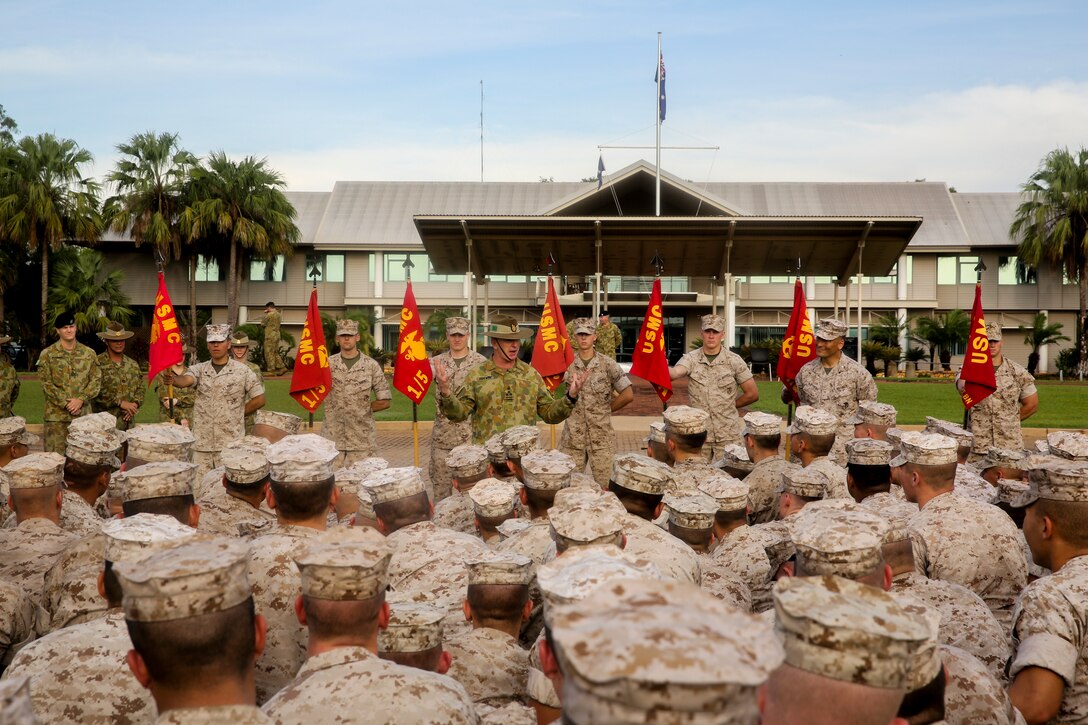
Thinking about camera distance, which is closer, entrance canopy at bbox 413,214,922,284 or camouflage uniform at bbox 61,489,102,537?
camouflage uniform at bbox 61,489,102,537

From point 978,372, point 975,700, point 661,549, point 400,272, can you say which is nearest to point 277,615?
point 661,549

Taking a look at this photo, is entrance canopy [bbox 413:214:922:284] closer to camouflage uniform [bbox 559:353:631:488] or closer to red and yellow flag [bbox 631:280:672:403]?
red and yellow flag [bbox 631:280:672:403]

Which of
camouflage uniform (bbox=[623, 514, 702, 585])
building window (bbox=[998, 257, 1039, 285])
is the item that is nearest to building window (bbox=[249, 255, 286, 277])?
building window (bbox=[998, 257, 1039, 285])

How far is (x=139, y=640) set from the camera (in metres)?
2.23

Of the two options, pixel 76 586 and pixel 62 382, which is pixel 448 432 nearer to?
pixel 62 382

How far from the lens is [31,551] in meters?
4.70

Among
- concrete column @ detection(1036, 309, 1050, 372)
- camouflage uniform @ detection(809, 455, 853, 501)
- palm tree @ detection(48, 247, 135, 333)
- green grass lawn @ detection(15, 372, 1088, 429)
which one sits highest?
palm tree @ detection(48, 247, 135, 333)

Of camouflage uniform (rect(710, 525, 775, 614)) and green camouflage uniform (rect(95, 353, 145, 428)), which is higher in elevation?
green camouflage uniform (rect(95, 353, 145, 428))

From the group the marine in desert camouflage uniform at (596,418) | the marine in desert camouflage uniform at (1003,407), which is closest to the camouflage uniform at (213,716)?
the marine in desert camouflage uniform at (596,418)

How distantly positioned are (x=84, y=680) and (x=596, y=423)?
21.7 feet

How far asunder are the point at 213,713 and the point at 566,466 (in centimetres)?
280

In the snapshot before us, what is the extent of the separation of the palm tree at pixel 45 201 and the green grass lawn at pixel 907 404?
8.07 meters

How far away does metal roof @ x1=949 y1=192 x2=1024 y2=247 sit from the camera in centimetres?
3941

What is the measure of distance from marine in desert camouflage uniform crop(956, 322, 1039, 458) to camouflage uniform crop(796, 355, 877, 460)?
5.46 ft
